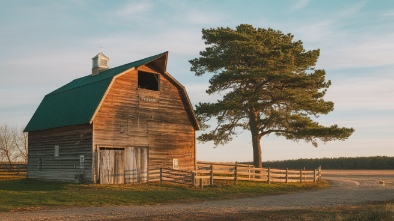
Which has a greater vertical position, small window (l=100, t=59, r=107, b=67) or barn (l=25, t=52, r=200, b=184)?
small window (l=100, t=59, r=107, b=67)

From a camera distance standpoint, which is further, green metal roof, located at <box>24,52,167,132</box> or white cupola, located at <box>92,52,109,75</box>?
white cupola, located at <box>92,52,109,75</box>

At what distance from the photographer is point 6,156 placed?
208ft

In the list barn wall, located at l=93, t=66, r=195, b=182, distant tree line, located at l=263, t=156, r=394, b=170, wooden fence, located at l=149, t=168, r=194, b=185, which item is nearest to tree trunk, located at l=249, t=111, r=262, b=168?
barn wall, located at l=93, t=66, r=195, b=182

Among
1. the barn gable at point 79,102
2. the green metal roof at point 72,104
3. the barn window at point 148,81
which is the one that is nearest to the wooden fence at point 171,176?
the barn gable at point 79,102

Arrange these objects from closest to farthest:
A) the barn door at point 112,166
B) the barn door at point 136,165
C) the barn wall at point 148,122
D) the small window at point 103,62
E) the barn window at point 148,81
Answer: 1. the barn door at point 112,166
2. the barn wall at point 148,122
3. the barn door at point 136,165
4. the barn window at point 148,81
5. the small window at point 103,62

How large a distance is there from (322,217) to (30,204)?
13.1m

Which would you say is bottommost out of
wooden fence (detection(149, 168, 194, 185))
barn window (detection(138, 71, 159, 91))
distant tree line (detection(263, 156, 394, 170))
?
distant tree line (detection(263, 156, 394, 170))

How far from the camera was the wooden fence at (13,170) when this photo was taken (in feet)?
128

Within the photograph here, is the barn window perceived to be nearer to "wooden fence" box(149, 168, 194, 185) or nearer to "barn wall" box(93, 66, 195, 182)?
"barn wall" box(93, 66, 195, 182)

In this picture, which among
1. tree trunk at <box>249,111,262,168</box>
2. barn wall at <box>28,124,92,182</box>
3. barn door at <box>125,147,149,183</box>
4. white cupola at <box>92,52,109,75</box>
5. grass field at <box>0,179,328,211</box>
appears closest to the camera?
grass field at <box>0,179,328,211</box>

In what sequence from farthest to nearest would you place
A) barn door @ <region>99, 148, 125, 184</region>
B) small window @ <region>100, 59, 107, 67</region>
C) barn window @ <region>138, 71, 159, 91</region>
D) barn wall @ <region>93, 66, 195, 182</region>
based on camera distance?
1. small window @ <region>100, 59, 107, 67</region>
2. barn window @ <region>138, 71, 159, 91</region>
3. barn wall @ <region>93, 66, 195, 182</region>
4. barn door @ <region>99, 148, 125, 184</region>

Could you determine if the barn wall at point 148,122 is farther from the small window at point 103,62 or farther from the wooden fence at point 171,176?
the small window at point 103,62

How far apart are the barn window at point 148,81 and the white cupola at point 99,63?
407 cm

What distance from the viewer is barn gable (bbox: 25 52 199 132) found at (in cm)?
2903
